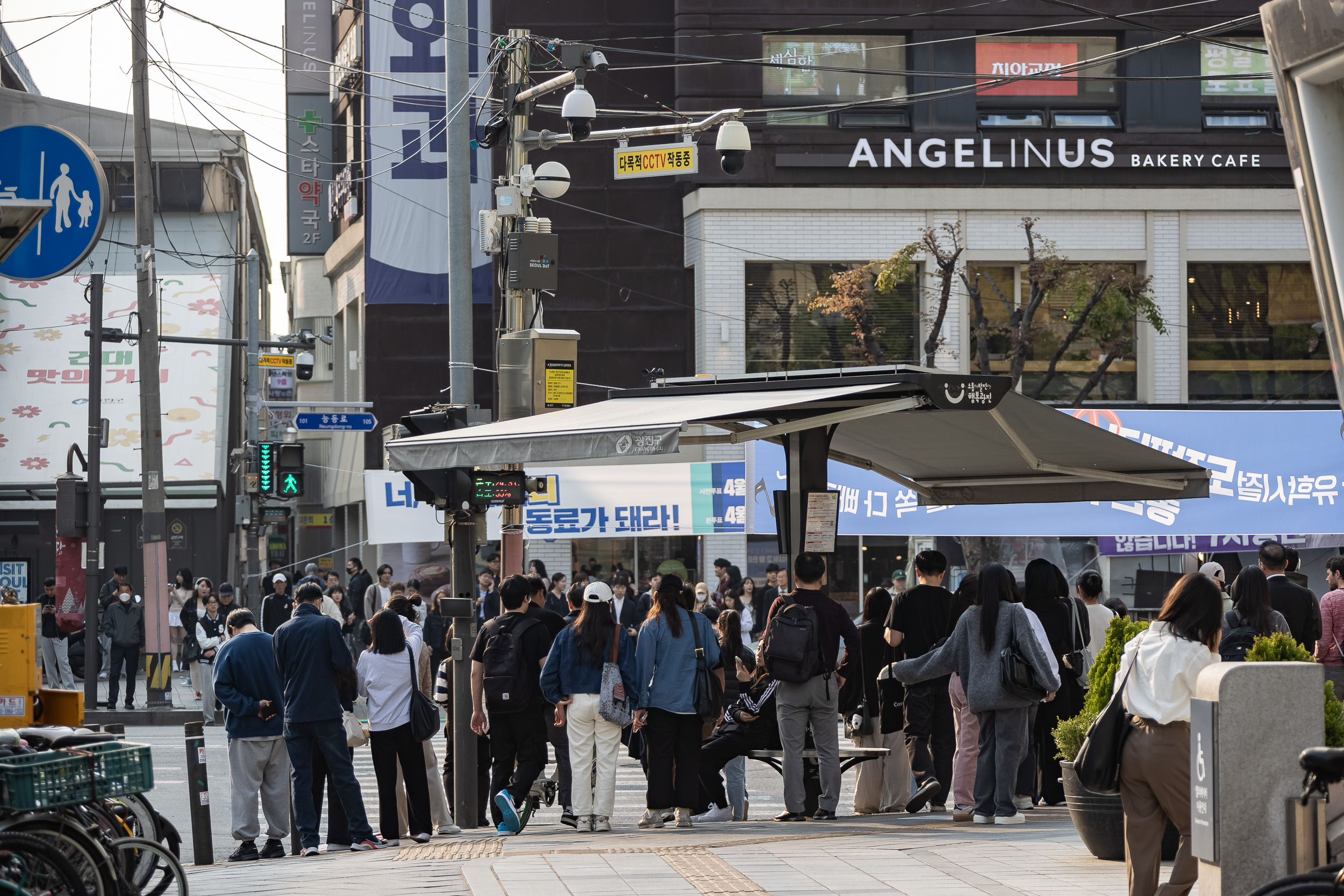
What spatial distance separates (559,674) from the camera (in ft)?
36.9

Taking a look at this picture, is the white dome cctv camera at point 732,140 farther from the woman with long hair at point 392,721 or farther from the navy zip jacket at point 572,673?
the woman with long hair at point 392,721

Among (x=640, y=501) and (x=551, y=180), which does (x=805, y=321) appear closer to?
(x=640, y=501)

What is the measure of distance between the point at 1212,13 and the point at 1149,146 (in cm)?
294

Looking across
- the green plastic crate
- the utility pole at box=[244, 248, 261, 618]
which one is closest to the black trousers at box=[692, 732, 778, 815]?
the green plastic crate

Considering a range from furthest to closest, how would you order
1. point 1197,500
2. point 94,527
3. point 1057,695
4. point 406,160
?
point 406,160, point 94,527, point 1197,500, point 1057,695

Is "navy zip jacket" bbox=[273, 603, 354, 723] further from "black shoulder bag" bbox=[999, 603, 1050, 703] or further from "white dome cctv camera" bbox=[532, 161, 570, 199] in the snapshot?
"white dome cctv camera" bbox=[532, 161, 570, 199]

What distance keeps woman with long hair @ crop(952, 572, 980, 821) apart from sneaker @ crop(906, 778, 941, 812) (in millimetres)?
373

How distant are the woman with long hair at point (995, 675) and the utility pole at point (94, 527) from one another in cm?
1481

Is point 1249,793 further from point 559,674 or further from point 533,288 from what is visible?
point 533,288

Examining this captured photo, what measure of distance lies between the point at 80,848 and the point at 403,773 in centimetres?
437

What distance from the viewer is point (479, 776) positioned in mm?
12695

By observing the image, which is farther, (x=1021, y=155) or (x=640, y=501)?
(x=1021, y=155)

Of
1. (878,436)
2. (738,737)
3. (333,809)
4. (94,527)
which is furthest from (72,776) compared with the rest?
(94,527)

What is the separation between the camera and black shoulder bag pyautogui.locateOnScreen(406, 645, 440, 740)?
1152cm
